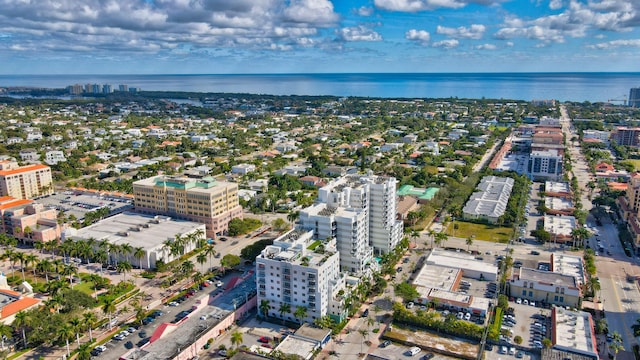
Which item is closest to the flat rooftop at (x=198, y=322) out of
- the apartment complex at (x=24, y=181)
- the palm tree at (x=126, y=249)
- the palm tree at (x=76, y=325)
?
the palm tree at (x=76, y=325)

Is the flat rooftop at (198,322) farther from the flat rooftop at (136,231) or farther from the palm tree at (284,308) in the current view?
the flat rooftop at (136,231)

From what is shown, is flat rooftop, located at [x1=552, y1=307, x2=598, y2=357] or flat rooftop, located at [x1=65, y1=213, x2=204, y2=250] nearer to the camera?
flat rooftop, located at [x1=552, y1=307, x2=598, y2=357]

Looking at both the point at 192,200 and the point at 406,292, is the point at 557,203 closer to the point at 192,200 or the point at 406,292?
the point at 406,292

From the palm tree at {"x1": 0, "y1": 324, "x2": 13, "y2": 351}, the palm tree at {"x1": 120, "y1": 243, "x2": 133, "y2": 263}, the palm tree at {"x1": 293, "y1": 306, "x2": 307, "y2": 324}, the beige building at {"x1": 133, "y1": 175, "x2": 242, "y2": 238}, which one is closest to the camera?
the palm tree at {"x1": 0, "y1": 324, "x2": 13, "y2": 351}

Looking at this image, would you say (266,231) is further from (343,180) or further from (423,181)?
(423,181)

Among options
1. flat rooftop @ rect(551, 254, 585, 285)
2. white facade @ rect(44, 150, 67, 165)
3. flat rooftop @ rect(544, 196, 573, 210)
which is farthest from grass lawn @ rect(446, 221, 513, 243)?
white facade @ rect(44, 150, 67, 165)

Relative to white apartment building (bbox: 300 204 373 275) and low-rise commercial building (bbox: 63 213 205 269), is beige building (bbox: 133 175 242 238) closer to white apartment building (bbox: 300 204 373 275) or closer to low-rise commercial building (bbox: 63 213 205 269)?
low-rise commercial building (bbox: 63 213 205 269)

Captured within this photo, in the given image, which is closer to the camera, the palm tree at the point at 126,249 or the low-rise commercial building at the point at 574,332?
the low-rise commercial building at the point at 574,332

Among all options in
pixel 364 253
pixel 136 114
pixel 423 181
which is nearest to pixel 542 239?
pixel 364 253
